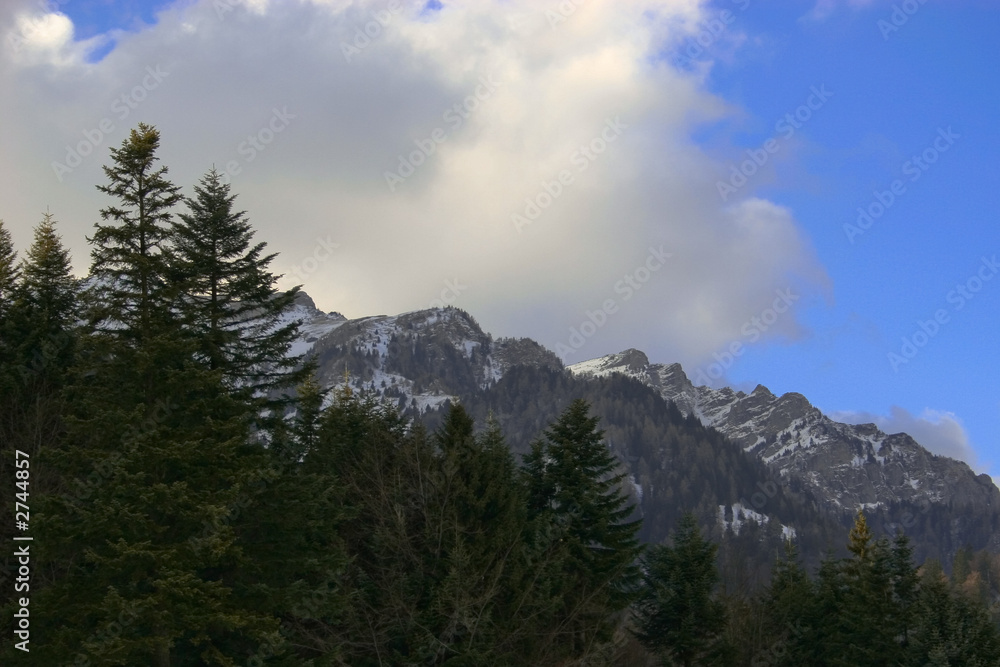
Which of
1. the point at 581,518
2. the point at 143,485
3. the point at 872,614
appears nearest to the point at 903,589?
the point at 872,614

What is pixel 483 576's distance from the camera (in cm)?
2962

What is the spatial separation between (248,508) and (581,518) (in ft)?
58.0

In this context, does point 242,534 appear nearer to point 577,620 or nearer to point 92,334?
point 92,334

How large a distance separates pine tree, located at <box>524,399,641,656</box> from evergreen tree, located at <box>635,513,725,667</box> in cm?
637

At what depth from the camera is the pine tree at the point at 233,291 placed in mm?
29281

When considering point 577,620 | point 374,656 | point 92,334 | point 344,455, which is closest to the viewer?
point 92,334

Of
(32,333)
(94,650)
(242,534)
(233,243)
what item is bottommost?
(94,650)

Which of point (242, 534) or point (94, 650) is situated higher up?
point (242, 534)

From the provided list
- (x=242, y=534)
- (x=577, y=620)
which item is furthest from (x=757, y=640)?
(x=242, y=534)

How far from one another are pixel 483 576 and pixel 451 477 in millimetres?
3321

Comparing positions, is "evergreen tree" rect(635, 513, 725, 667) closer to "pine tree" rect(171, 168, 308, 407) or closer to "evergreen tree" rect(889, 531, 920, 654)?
"evergreen tree" rect(889, 531, 920, 654)

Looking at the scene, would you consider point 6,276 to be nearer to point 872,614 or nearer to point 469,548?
point 469,548

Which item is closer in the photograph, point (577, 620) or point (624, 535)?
point (577, 620)

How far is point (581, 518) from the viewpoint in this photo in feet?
129
